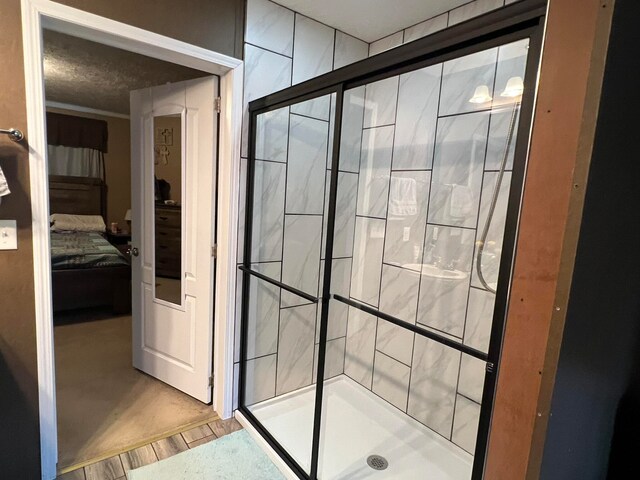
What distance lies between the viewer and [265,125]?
7.29 feet

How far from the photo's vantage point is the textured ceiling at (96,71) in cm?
281

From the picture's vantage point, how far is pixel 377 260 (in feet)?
8.46

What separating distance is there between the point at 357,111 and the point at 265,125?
0.65 meters

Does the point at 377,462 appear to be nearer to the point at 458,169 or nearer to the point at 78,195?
the point at 458,169

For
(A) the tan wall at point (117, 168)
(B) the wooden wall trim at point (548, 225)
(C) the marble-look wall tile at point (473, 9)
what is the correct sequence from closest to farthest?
(B) the wooden wall trim at point (548, 225) → (C) the marble-look wall tile at point (473, 9) → (A) the tan wall at point (117, 168)

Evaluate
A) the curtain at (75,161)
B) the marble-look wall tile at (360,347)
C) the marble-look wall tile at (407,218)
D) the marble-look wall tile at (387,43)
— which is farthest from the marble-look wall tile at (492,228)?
the curtain at (75,161)

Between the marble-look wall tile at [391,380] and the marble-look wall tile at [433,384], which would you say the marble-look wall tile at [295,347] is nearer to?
the marble-look wall tile at [391,380]

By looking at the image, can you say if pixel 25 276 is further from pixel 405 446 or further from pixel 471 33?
pixel 405 446

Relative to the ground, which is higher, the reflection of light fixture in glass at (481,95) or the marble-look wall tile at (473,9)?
the marble-look wall tile at (473,9)

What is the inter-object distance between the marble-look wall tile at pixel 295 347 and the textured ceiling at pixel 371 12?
1.87 meters

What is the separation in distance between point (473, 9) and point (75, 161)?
18.5 ft

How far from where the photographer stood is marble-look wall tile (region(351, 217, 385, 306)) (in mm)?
2576

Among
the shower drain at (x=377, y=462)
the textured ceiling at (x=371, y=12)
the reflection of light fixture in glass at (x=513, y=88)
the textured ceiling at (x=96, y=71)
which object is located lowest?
the shower drain at (x=377, y=462)

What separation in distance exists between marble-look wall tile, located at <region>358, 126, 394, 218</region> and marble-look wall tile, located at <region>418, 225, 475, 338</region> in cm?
47
